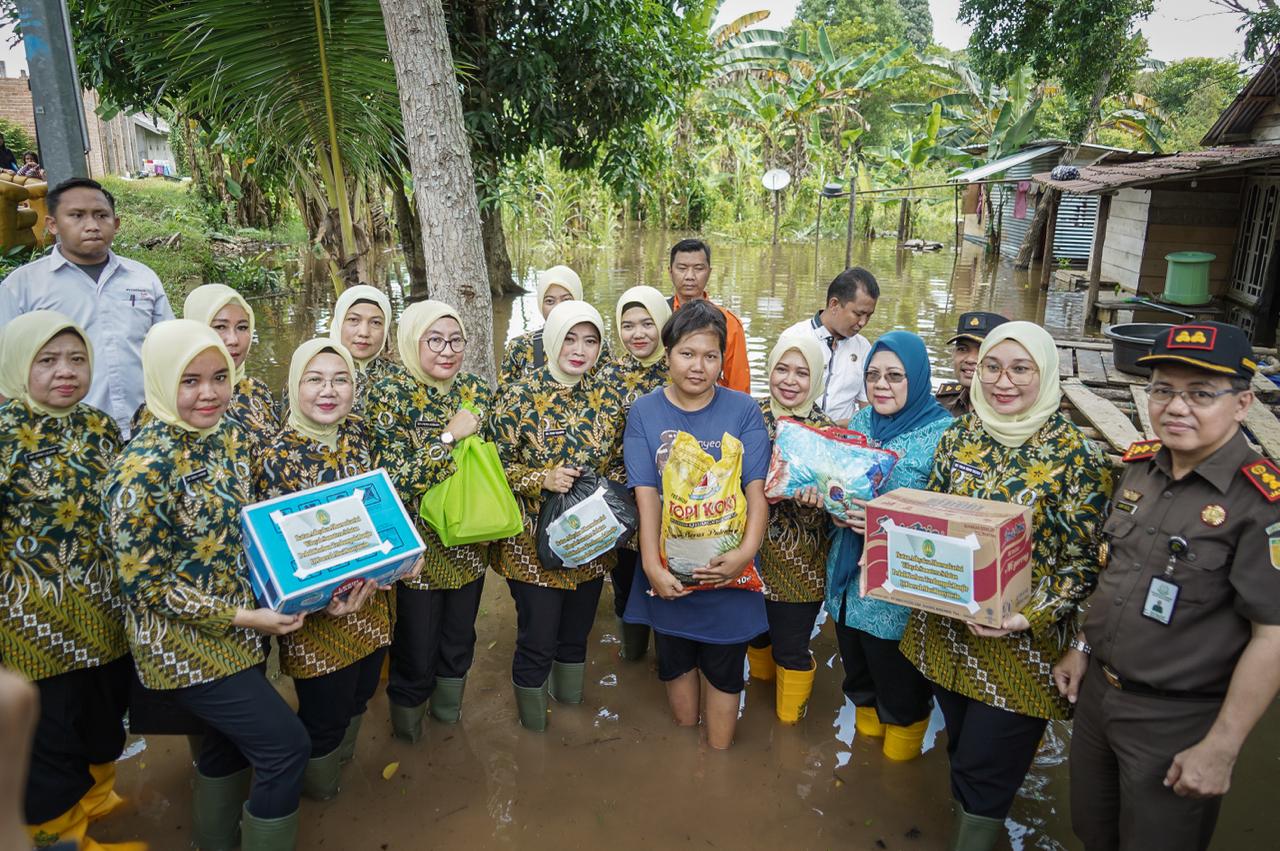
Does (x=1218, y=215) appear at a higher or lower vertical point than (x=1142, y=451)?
higher

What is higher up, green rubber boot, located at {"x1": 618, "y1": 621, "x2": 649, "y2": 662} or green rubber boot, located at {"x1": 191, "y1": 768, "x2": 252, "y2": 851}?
green rubber boot, located at {"x1": 191, "y1": 768, "x2": 252, "y2": 851}

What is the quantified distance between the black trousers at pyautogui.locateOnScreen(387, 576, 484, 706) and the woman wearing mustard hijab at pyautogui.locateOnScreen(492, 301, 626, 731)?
225 mm

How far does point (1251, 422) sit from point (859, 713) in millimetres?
3534

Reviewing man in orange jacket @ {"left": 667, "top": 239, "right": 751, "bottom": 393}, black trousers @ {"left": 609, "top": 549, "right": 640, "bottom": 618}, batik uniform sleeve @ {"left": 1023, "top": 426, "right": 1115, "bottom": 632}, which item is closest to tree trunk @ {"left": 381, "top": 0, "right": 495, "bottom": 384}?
man in orange jacket @ {"left": 667, "top": 239, "right": 751, "bottom": 393}

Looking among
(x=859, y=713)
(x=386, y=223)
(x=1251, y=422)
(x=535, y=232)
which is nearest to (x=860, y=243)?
(x=535, y=232)

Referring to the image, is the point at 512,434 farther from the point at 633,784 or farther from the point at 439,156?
the point at 439,156

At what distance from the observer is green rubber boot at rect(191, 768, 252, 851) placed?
2740 millimetres

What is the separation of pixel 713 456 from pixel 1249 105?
1187cm

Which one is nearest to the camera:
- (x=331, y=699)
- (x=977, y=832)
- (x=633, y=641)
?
(x=977, y=832)

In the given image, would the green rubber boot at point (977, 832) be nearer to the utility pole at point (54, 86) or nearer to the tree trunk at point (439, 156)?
the tree trunk at point (439, 156)

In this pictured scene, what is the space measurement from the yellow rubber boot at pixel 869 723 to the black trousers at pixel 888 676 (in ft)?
0.21

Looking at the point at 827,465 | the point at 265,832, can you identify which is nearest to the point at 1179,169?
the point at 827,465

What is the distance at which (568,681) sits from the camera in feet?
12.1

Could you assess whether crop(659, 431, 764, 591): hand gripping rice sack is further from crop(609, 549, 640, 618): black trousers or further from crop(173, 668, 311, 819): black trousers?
crop(173, 668, 311, 819): black trousers
